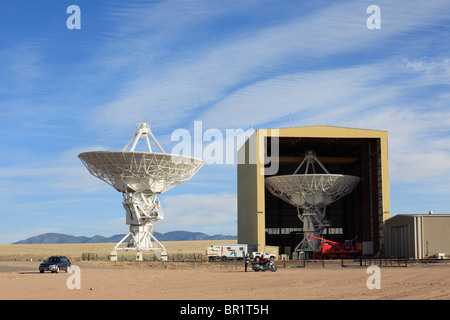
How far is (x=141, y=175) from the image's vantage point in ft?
210

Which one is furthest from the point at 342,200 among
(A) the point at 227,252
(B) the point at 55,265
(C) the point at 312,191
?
(B) the point at 55,265

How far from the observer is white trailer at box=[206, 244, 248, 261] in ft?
227

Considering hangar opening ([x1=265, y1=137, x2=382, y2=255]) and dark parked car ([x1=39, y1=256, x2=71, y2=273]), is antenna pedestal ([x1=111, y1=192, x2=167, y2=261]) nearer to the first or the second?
hangar opening ([x1=265, y1=137, x2=382, y2=255])

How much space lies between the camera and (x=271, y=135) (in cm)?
6531

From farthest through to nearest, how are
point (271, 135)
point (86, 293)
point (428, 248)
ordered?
point (271, 135) < point (428, 248) < point (86, 293)

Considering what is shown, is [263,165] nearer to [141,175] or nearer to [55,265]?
[141,175]

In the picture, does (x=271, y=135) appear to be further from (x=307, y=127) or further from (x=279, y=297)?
(x=279, y=297)

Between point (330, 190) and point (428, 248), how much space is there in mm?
13005

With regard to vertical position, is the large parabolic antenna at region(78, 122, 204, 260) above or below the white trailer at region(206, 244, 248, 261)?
above

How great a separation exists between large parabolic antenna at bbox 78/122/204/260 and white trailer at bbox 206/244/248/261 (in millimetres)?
5985

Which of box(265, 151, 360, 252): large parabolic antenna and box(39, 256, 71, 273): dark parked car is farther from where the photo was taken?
box(265, 151, 360, 252): large parabolic antenna

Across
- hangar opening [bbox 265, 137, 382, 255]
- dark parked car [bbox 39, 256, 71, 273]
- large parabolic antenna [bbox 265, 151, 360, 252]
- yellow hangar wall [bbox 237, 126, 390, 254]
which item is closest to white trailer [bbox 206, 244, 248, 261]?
yellow hangar wall [bbox 237, 126, 390, 254]
